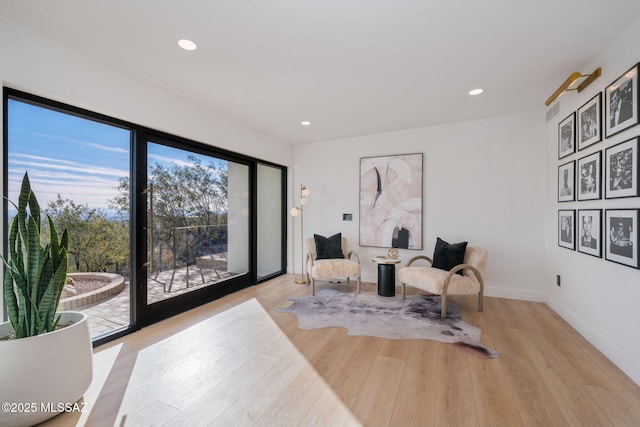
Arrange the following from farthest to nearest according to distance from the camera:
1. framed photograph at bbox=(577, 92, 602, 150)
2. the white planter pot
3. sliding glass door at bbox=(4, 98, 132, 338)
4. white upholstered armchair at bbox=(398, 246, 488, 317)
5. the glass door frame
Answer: white upholstered armchair at bbox=(398, 246, 488, 317) < the glass door frame < framed photograph at bbox=(577, 92, 602, 150) < sliding glass door at bbox=(4, 98, 132, 338) < the white planter pot

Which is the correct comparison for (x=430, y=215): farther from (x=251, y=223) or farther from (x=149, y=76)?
(x=149, y=76)

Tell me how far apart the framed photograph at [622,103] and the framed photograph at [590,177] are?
0.29 m

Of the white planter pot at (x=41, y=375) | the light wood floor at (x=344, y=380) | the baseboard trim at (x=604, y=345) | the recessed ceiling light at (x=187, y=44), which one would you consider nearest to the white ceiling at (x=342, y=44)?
the recessed ceiling light at (x=187, y=44)

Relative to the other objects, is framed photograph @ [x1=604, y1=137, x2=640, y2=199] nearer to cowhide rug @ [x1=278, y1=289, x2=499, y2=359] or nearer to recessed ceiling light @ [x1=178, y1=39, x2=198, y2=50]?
cowhide rug @ [x1=278, y1=289, x2=499, y2=359]

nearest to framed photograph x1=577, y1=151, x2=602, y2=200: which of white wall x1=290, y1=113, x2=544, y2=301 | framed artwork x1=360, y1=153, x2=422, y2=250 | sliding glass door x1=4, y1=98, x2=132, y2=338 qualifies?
white wall x1=290, y1=113, x2=544, y2=301

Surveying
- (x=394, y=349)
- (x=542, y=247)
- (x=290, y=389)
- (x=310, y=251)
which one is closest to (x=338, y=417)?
(x=290, y=389)

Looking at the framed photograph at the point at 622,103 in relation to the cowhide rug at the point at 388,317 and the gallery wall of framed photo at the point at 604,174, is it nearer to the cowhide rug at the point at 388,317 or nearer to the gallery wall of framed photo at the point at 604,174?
the gallery wall of framed photo at the point at 604,174

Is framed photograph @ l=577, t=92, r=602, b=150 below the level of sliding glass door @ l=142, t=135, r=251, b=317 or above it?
above

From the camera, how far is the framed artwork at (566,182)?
9.49 ft

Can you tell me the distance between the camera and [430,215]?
4.30 metres

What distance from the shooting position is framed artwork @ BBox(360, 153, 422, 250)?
4.37 m

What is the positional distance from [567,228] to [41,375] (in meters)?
4.62

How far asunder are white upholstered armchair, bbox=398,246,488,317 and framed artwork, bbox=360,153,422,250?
0.91 metres

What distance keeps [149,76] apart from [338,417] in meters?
3.32
